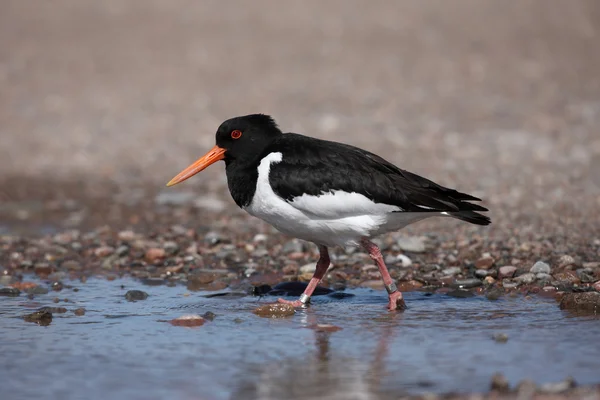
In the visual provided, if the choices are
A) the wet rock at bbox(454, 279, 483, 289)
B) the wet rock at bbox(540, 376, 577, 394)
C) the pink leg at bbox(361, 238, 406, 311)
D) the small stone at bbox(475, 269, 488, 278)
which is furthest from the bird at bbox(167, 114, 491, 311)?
the wet rock at bbox(540, 376, 577, 394)

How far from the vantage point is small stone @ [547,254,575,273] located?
26.4 feet

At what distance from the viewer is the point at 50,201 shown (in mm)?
12258

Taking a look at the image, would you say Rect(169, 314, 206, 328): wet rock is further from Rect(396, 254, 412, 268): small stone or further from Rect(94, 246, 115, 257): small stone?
Rect(94, 246, 115, 257): small stone

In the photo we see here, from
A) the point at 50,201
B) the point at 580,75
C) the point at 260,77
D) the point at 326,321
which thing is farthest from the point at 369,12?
the point at 326,321

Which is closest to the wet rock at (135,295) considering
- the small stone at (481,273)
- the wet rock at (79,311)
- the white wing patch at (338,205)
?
the wet rock at (79,311)

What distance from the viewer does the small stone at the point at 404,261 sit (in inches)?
336

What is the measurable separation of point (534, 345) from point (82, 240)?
5.65 m

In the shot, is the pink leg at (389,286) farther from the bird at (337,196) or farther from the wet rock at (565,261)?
the wet rock at (565,261)

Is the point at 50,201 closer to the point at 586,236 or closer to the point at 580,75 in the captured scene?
the point at 586,236

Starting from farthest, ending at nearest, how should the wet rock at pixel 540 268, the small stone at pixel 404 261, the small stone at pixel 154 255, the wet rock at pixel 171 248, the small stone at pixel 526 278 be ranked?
the wet rock at pixel 171 248 → the small stone at pixel 154 255 → the small stone at pixel 404 261 → the wet rock at pixel 540 268 → the small stone at pixel 526 278

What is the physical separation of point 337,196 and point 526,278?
184cm

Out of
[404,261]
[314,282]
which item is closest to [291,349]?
[314,282]

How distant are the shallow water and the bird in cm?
58

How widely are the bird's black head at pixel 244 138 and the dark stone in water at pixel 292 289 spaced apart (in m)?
1.14
